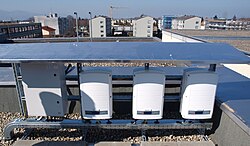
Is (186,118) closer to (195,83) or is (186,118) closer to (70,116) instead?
(195,83)

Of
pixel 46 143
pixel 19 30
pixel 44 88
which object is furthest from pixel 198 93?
pixel 19 30

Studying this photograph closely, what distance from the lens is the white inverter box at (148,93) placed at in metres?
3.15

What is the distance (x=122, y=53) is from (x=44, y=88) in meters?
1.40

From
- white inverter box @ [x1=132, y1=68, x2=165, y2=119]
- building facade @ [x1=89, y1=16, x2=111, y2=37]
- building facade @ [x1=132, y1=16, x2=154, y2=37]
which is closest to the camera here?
white inverter box @ [x1=132, y1=68, x2=165, y2=119]

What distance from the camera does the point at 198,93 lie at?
10.6ft

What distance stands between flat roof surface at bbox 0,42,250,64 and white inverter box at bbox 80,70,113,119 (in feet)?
1.00

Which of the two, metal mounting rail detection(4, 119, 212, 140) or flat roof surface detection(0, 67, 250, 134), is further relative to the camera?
metal mounting rail detection(4, 119, 212, 140)

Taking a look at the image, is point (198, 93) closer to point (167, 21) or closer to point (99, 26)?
point (99, 26)

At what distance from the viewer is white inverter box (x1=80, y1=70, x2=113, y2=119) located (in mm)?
3150

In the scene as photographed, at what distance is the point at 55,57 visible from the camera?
9.84 feet

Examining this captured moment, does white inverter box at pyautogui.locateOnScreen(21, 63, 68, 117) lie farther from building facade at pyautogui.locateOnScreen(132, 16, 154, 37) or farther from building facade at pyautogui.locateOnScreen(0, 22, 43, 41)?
building facade at pyautogui.locateOnScreen(132, 16, 154, 37)

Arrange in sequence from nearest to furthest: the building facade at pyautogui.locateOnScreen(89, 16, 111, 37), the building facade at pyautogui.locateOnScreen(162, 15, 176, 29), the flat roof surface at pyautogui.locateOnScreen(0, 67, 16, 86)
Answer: the flat roof surface at pyautogui.locateOnScreen(0, 67, 16, 86), the building facade at pyautogui.locateOnScreen(89, 16, 111, 37), the building facade at pyautogui.locateOnScreen(162, 15, 176, 29)

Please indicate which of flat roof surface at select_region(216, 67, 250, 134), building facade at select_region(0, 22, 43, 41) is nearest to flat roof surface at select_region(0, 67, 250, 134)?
flat roof surface at select_region(216, 67, 250, 134)

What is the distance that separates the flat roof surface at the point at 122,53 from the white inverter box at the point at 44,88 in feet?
0.83
